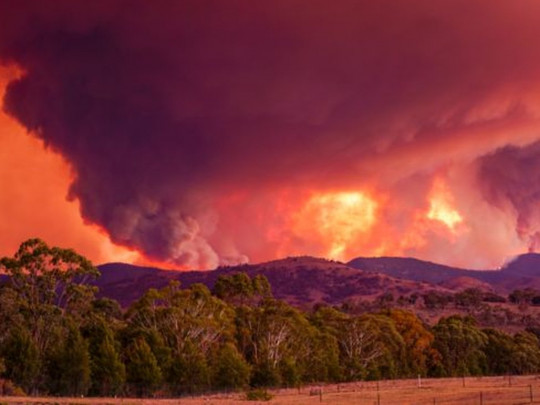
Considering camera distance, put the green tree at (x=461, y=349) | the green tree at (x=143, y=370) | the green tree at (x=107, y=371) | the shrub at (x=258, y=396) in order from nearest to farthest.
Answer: the shrub at (x=258, y=396)
the green tree at (x=107, y=371)
the green tree at (x=143, y=370)
the green tree at (x=461, y=349)

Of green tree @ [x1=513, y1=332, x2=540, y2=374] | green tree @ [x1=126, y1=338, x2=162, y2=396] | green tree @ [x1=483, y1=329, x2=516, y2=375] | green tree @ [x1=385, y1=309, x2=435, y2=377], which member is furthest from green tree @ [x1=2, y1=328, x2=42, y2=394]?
green tree @ [x1=513, y1=332, x2=540, y2=374]

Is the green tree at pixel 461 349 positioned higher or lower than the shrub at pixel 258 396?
higher

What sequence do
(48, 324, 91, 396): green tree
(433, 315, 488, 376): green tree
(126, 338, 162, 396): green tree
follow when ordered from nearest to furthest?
(48, 324, 91, 396): green tree < (126, 338, 162, 396): green tree < (433, 315, 488, 376): green tree

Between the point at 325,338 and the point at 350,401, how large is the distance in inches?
2357

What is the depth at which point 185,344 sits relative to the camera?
399 feet

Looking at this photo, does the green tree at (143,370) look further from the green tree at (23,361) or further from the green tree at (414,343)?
the green tree at (414,343)

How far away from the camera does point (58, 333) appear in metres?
110

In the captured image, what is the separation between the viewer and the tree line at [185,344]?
105750 millimetres

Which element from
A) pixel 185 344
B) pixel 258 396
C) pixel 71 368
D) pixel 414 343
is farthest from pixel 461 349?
pixel 71 368

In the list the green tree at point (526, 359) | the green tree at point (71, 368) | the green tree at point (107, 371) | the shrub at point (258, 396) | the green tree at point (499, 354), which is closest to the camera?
the shrub at point (258, 396)

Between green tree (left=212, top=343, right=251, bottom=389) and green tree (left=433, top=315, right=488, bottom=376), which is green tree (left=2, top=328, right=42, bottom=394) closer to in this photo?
green tree (left=212, top=343, right=251, bottom=389)

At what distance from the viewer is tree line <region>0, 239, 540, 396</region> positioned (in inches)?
4163

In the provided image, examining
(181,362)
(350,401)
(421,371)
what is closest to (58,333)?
(181,362)

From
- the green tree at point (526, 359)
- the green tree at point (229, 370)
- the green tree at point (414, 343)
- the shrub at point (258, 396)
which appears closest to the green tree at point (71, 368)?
the green tree at point (229, 370)
